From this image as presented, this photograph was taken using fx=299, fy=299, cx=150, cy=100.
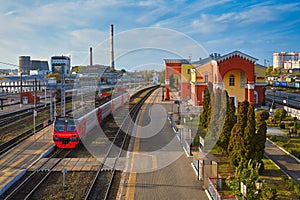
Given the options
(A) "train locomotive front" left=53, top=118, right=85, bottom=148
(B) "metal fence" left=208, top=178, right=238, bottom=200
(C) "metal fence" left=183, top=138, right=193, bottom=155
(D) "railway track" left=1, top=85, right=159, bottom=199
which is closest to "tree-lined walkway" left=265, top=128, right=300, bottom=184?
(B) "metal fence" left=208, top=178, right=238, bottom=200

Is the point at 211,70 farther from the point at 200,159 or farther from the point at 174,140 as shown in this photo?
the point at 200,159

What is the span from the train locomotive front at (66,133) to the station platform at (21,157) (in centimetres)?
61

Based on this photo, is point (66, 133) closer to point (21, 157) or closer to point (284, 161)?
point (21, 157)

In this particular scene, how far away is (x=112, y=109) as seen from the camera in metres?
29.6

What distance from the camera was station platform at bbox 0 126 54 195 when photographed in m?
11.4

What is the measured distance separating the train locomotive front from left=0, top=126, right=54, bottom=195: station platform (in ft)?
2.02

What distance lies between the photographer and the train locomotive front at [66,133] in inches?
619

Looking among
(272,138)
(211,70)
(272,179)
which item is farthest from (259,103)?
(272,179)

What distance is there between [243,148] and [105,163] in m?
6.04

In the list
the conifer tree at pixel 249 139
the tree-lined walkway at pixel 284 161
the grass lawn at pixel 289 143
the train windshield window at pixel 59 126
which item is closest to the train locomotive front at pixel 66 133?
the train windshield window at pixel 59 126

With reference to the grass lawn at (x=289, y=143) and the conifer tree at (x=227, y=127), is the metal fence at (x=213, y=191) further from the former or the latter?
the grass lawn at (x=289, y=143)

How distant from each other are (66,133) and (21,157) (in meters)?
2.56

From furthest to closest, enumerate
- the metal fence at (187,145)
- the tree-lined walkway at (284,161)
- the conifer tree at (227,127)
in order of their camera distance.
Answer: the metal fence at (187,145), the conifer tree at (227,127), the tree-lined walkway at (284,161)

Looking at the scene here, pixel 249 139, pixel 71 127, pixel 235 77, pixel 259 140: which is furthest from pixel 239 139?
pixel 235 77
